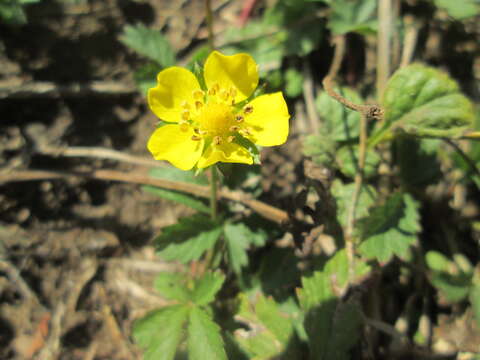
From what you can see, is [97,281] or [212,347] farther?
[97,281]

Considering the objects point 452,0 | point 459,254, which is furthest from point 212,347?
point 452,0

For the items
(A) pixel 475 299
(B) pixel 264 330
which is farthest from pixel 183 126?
(A) pixel 475 299

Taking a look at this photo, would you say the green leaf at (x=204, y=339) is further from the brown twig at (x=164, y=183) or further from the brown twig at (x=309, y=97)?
the brown twig at (x=309, y=97)

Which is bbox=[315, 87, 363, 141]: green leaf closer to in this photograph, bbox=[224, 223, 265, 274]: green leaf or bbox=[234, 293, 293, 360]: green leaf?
bbox=[224, 223, 265, 274]: green leaf

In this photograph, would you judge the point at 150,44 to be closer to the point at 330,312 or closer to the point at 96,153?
the point at 96,153

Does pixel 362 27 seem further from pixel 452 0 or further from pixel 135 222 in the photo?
pixel 135 222

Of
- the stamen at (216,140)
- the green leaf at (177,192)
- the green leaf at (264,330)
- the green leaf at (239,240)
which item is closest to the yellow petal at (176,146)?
the stamen at (216,140)

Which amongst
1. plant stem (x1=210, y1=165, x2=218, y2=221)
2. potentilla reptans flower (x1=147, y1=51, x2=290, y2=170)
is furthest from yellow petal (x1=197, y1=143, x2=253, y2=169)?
plant stem (x1=210, y1=165, x2=218, y2=221)
